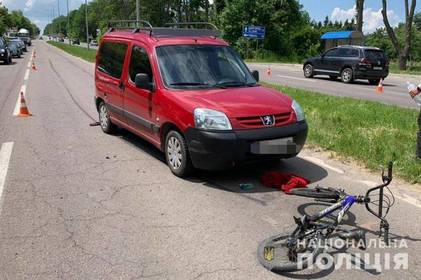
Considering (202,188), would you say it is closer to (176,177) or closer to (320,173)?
(176,177)

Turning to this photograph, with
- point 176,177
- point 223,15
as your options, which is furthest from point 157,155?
point 223,15

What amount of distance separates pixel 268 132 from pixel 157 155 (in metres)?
2.26

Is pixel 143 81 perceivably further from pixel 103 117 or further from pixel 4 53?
pixel 4 53

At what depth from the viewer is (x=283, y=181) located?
19.6 feet

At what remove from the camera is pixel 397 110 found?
11.6 meters

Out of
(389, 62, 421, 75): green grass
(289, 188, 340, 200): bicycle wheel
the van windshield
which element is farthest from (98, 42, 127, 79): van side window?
(389, 62, 421, 75): green grass

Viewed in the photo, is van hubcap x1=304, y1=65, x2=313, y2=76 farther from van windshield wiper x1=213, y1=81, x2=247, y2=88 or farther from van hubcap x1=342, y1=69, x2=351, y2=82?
van windshield wiper x1=213, y1=81, x2=247, y2=88

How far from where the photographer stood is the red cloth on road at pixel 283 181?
5813mm

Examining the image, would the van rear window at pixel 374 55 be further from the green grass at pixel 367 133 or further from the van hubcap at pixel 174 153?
the van hubcap at pixel 174 153

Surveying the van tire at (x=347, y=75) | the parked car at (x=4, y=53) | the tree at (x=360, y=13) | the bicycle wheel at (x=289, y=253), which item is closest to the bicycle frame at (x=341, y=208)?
the bicycle wheel at (x=289, y=253)

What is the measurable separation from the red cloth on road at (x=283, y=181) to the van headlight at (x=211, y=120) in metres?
0.88

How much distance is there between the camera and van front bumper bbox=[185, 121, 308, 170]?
567 centimetres

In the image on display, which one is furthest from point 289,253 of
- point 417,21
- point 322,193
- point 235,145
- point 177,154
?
point 417,21

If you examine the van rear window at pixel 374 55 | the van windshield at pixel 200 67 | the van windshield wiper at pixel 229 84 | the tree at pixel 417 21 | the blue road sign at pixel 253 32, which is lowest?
the van windshield wiper at pixel 229 84
